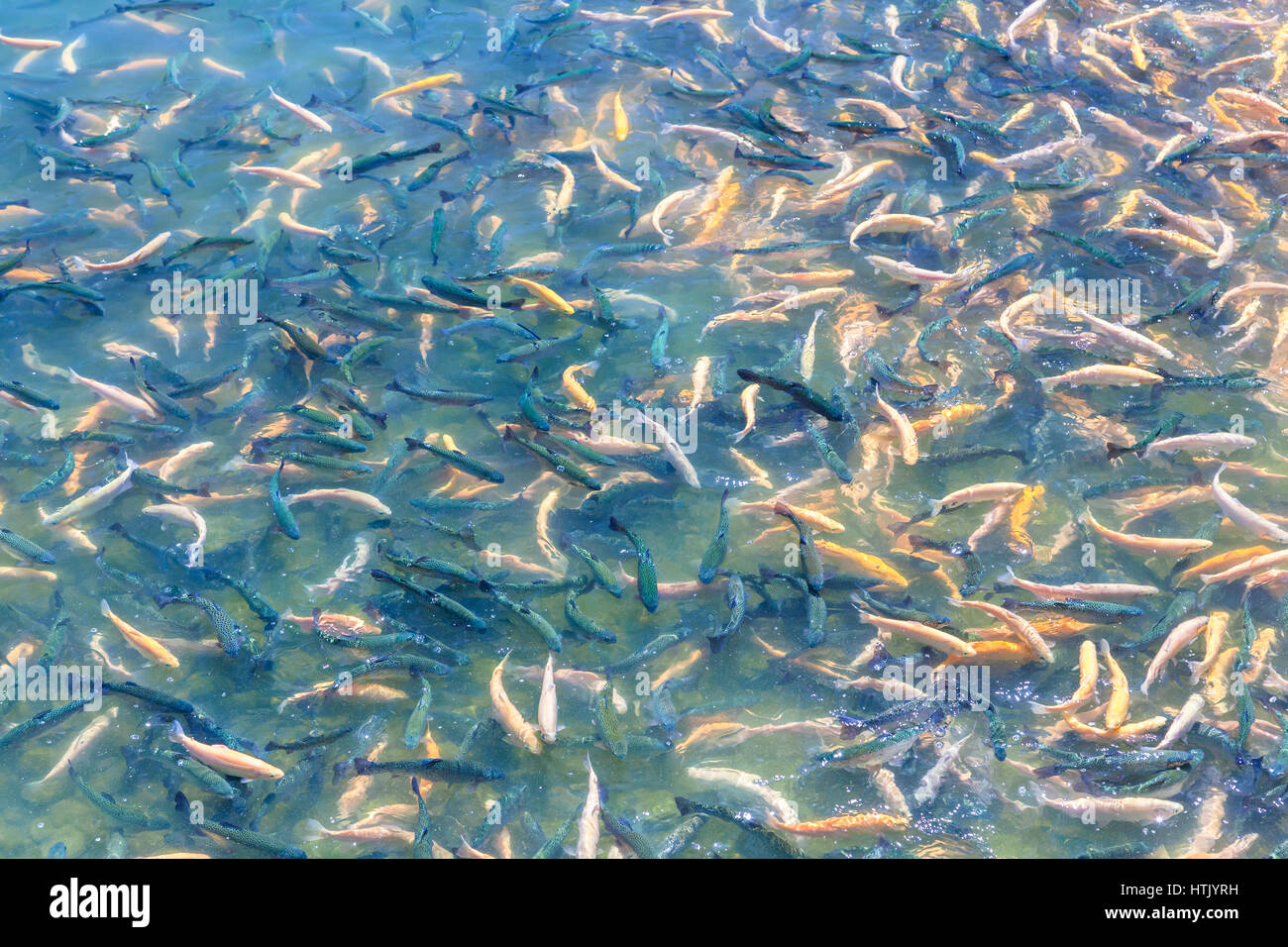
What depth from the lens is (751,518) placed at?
723 centimetres

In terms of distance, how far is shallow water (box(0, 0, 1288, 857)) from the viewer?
5.85m

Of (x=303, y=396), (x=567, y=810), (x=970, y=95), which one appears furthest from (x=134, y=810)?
(x=970, y=95)

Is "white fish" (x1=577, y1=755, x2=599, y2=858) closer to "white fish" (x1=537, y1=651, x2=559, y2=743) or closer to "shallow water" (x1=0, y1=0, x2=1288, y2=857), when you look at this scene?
"shallow water" (x1=0, y1=0, x2=1288, y2=857)

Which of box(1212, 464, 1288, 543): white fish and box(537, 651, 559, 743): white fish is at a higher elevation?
box(1212, 464, 1288, 543): white fish

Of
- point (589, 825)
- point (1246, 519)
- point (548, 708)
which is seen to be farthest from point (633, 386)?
point (1246, 519)

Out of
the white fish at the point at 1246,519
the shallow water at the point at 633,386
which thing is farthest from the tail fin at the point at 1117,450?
the white fish at the point at 1246,519

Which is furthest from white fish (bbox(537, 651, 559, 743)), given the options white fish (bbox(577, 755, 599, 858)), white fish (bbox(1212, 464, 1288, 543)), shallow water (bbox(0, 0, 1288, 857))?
white fish (bbox(1212, 464, 1288, 543))

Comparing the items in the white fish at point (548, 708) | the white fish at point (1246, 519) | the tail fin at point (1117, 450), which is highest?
the tail fin at point (1117, 450)

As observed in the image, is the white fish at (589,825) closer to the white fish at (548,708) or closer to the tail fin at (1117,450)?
the white fish at (548,708)

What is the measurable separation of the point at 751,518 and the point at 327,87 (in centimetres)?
895

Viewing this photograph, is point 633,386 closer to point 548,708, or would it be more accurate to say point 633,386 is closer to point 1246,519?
point 548,708

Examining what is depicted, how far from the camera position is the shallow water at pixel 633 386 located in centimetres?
585

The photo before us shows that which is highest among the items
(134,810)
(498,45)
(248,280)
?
(498,45)
